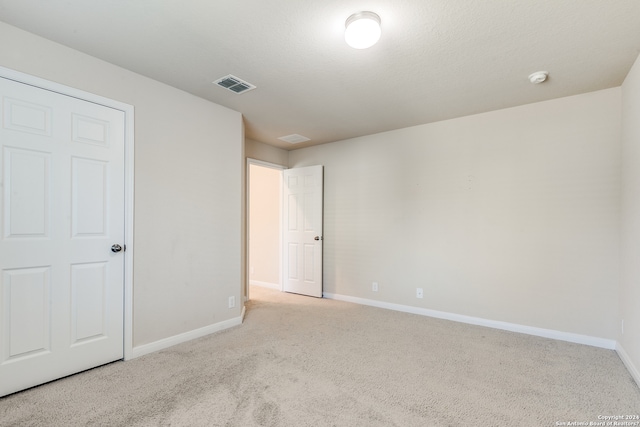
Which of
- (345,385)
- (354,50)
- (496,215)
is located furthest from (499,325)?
(354,50)

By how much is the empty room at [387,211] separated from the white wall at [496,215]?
2 centimetres

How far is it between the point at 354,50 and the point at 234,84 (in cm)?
119

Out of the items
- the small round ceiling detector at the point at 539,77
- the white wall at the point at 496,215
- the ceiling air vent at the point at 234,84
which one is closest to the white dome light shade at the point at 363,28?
the ceiling air vent at the point at 234,84

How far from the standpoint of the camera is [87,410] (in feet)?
6.14

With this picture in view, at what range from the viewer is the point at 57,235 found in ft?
7.29

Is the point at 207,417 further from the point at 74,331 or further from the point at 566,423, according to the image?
the point at 566,423

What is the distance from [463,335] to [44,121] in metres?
4.08

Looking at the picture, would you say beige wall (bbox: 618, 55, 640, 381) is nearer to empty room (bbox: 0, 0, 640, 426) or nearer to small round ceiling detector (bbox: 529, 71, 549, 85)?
empty room (bbox: 0, 0, 640, 426)

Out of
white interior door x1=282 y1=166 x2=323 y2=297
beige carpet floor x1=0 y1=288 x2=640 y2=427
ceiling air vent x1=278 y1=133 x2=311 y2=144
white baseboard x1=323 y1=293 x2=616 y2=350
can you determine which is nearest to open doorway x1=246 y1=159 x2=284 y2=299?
white interior door x1=282 y1=166 x2=323 y2=297

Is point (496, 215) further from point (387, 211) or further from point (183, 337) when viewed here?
point (183, 337)

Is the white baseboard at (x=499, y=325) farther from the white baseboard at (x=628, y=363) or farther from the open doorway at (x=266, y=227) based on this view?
the open doorway at (x=266, y=227)

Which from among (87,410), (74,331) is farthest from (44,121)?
(87,410)

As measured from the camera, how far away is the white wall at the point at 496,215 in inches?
114

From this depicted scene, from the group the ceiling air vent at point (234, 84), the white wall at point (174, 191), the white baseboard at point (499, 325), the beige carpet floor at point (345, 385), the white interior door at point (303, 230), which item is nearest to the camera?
the beige carpet floor at point (345, 385)
